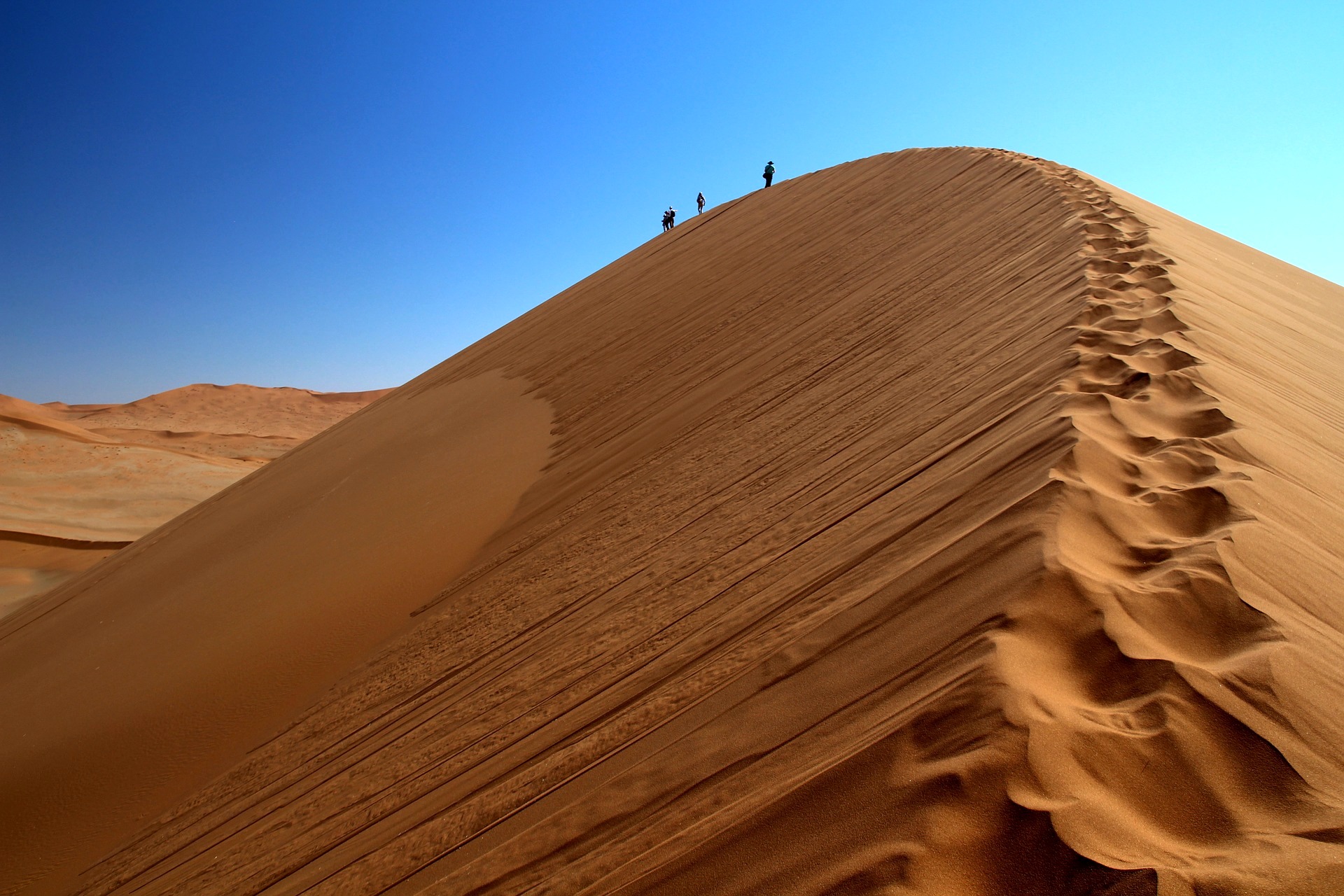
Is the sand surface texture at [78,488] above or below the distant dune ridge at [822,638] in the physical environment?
above

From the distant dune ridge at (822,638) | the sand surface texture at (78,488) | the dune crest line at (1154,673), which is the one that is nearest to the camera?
the dune crest line at (1154,673)

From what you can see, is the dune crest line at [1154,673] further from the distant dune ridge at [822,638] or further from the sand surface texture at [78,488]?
the sand surface texture at [78,488]

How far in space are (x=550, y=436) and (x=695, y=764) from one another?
524cm

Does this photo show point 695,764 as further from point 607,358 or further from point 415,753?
point 607,358

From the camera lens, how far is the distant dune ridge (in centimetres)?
145

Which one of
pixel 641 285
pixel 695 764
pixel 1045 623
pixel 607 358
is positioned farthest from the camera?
pixel 641 285

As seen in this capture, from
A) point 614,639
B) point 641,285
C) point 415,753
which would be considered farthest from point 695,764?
point 641,285

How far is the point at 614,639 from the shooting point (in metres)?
2.95

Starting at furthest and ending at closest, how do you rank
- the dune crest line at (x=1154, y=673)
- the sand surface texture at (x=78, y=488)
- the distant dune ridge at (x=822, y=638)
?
1. the sand surface texture at (x=78, y=488)
2. the distant dune ridge at (x=822, y=638)
3. the dune crest line at (x=1154, y=673)

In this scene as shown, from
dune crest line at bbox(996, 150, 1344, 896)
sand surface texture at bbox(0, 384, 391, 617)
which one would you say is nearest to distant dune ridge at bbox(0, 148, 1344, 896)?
dune crest line at bbox(996, 150, 1344, 896)

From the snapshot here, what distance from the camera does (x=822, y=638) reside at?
2.16 m

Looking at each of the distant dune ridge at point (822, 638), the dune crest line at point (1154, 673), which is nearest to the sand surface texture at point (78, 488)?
the distant dune ridge at point (822, 638)

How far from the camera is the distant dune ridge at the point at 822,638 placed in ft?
4.76

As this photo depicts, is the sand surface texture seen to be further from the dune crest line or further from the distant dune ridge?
the dune crest line
